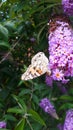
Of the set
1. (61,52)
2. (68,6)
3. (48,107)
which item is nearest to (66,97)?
(48,107)

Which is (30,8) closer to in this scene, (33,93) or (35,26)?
(35,26)

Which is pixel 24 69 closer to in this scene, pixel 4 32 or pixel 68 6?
pixel 4 32

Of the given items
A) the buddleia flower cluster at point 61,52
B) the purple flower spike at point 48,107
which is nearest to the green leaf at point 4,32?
the buddleia flower cluster at point 61,52

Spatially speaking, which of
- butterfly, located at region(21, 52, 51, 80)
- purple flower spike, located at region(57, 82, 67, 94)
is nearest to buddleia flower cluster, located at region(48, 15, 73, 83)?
butterfly, located at region(21, 52, 51, 80)

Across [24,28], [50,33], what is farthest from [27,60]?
[50,33]

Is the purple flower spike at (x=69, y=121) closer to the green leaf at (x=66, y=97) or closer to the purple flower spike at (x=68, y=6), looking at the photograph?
the green leaf at (x=66, y=97)

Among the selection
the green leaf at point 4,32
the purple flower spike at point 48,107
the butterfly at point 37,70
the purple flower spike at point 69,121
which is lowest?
the purple flower spike at point 69,121
